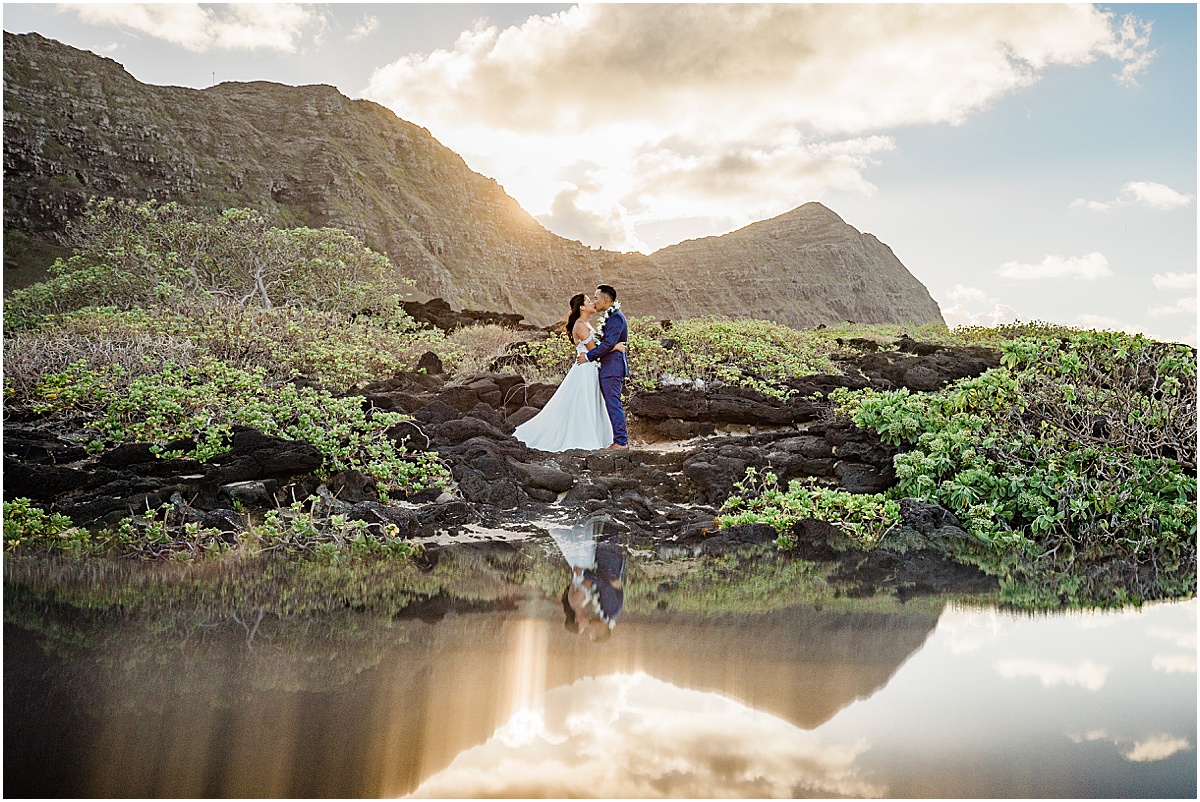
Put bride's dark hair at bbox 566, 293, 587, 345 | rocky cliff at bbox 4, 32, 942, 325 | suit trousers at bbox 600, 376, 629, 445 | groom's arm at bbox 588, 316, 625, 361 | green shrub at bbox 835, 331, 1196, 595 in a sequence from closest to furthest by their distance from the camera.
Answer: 1. green shrub at bbox 835, 331, 1196, 595
2. suit trousers at bbox 600, 376, 629, 445
3. groom's arm at bbox 588, 316, 625, 361
4. bride's dark hair at bbox 566, 293, 587, 345
5. rocky cliff at bbox 4, 32, 942, 325

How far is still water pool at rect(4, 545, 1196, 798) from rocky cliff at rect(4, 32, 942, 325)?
4068 cm

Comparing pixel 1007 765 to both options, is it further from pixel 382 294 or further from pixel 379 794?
pixel 382 294

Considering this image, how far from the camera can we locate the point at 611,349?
9469 mm

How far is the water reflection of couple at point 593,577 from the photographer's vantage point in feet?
12.4

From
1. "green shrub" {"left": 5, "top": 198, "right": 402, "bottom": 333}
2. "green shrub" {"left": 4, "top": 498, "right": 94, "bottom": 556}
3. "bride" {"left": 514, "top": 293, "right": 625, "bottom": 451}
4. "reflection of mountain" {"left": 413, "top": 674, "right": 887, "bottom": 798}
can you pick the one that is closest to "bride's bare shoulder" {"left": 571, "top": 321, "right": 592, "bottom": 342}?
"bride" {"left": 514, "top": 293, "right": 625, "bottom": 451}

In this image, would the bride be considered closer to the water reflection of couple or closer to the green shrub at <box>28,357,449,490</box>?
the green shrub at <box>28,357,449,490</box>

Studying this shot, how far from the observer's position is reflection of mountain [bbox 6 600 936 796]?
7.64 feet

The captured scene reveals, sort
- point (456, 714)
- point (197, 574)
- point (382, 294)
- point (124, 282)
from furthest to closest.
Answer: point (382, 294)
point (124, 282)
point (197, 574)
point (456, 714)

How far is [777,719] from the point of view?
8.99 feet

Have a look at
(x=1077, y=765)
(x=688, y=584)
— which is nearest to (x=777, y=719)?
(x=1077, y=765)

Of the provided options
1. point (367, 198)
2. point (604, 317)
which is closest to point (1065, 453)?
point (604, 317)

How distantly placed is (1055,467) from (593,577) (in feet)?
12.5

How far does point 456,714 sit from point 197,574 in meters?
2.44

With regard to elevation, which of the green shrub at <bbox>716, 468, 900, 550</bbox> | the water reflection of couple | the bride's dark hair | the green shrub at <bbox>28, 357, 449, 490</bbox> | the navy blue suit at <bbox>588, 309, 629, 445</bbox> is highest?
the bride's dark hair
